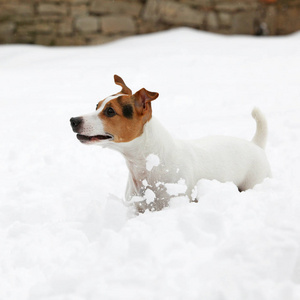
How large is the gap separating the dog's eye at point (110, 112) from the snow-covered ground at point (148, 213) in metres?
0.44

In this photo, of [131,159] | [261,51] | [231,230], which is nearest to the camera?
[231,230]

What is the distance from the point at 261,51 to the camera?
7848 millimetres

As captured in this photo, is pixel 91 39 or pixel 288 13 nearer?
pixel 91 39

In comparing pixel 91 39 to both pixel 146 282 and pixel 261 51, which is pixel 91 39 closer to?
pixel 261 51

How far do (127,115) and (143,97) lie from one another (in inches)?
5.0

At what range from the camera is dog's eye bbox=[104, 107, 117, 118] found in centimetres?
226

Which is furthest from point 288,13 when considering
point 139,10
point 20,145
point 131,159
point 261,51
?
point 131,159

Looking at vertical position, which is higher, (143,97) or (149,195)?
(143,97)

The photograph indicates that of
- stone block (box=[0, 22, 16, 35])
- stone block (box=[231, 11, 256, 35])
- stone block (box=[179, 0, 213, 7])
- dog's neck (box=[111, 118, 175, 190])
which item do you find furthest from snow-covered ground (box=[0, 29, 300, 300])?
stone block (box=[231, 11, 256, 35])

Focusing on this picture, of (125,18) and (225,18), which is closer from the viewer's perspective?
(125,18)

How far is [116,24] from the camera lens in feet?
28.8

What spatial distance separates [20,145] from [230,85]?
135 inches

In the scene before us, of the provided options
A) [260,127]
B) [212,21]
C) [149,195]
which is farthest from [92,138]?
[212,21]

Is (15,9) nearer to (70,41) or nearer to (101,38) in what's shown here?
(70,41)
